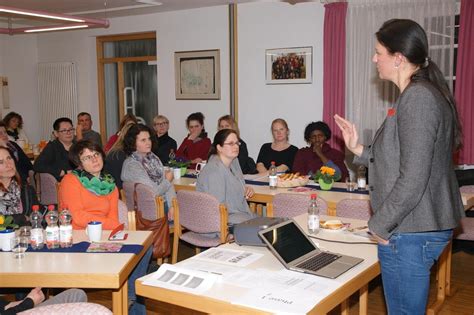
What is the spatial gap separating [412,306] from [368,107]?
4.73 m

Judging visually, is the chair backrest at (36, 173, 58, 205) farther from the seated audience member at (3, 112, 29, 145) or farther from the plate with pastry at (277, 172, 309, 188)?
the seated audience member at (3, 112, 29, 145)

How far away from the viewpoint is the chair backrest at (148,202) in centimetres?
453

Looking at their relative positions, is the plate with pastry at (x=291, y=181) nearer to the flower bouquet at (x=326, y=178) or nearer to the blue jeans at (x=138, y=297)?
the flower bouquet at (x=326, y=178)

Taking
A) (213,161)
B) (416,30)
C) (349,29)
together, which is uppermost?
(349,29)

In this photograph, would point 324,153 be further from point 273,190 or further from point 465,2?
point 465,2

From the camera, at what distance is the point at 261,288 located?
2148mm

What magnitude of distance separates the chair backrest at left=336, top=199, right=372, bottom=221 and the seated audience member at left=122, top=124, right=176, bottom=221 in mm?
1777

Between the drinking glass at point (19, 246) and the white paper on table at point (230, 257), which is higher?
the white paper on table at point (230, 257)

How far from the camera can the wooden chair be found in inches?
164

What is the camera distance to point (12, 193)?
3.79m

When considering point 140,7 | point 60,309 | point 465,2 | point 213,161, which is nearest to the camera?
point 60,309

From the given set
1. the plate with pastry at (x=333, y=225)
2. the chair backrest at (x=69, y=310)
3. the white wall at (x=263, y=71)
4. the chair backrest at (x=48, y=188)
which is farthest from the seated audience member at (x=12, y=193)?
the white wall at (x=263, y=71)

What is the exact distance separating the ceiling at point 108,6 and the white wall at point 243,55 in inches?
8.7

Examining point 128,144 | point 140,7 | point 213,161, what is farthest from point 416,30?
point 140,7
